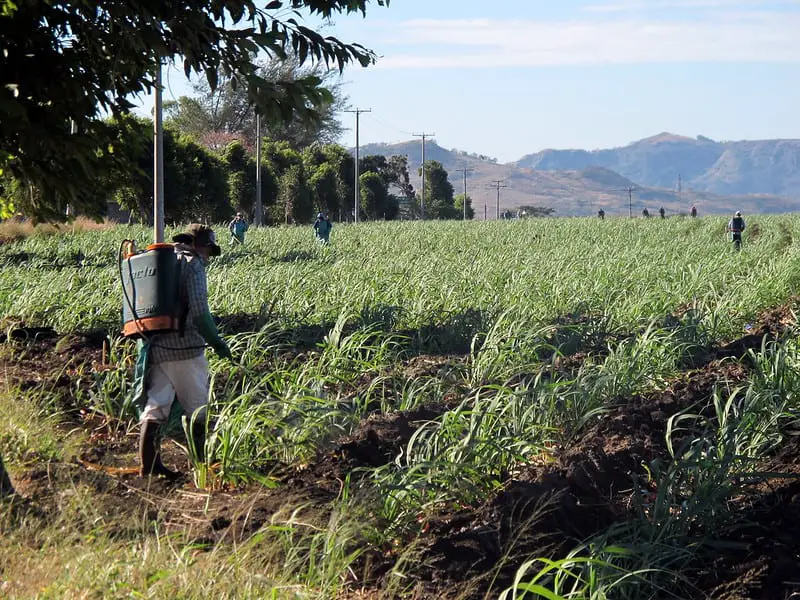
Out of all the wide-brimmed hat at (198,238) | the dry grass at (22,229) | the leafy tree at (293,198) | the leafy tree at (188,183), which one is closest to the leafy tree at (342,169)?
the leafy tree at (293,198)

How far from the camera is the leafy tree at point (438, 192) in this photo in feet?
278

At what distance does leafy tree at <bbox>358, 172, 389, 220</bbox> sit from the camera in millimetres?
68875

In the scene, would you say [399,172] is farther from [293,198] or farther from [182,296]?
[182,296]

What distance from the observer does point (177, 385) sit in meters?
6.19

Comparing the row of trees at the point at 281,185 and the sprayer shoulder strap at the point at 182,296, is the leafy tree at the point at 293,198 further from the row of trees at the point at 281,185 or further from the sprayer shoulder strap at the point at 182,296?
the sprayer shoulder strap at the point at 182,296

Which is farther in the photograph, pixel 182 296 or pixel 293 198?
pixel 293 198

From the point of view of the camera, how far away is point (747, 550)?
14.5 feet

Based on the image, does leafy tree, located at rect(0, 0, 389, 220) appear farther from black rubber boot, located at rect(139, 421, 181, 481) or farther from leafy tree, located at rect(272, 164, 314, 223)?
leafy tree, located at rect(272, 164, 314, 223)

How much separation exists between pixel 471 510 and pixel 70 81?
8.84 ft

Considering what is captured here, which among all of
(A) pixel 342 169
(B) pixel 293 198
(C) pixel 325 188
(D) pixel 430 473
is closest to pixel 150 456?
(D) pixel 430 473

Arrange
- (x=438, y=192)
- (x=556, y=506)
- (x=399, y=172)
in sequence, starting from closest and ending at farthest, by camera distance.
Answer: (x=556, y=506)
(x=399, y=172)
(x=438, y=192)

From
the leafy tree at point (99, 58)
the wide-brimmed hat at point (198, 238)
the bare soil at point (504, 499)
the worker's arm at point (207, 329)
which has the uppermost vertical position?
the leafy tree at point (99, 58)

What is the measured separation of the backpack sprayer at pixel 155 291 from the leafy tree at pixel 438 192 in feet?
257

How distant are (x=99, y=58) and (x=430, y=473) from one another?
8.50 ft
